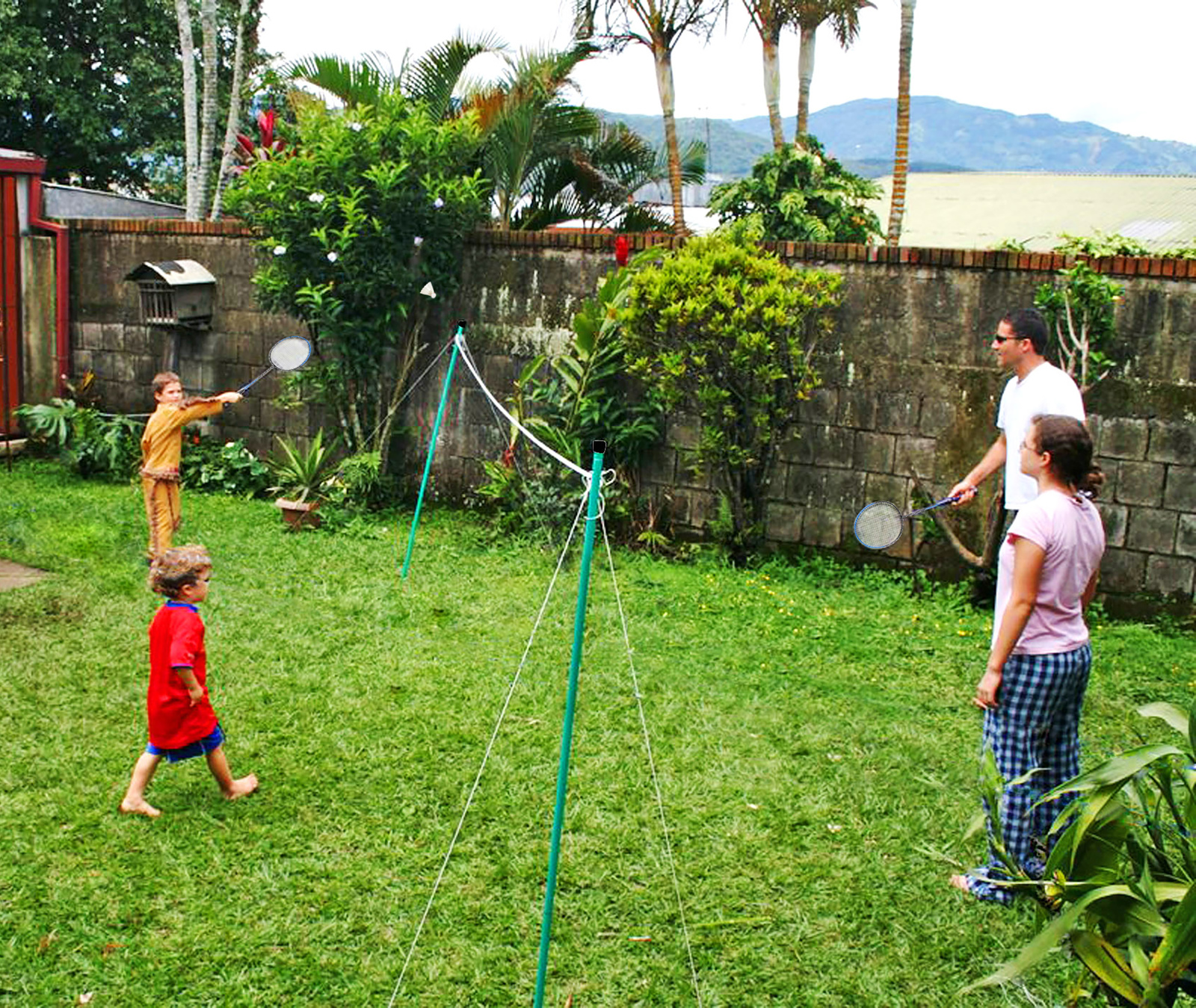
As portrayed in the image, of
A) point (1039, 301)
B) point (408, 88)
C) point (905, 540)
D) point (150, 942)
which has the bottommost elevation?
point (150, 942)

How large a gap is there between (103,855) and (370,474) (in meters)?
5.28

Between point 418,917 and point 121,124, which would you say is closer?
point 418,917

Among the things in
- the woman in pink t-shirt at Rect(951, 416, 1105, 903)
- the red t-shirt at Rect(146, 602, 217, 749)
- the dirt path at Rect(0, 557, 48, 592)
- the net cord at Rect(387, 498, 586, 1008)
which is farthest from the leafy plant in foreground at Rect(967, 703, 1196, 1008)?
the dirt path at Rect(0, 557, 48, 592)

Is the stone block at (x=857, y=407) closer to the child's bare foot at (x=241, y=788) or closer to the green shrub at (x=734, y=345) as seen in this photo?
the green shrub at (x=734, y=345)

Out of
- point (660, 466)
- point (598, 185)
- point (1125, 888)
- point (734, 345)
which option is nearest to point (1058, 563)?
point (1125, 888)

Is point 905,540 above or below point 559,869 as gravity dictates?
above

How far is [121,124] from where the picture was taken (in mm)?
19125

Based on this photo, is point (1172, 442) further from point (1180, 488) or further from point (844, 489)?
point (844, 489)

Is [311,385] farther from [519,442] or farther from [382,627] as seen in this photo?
[382,627]

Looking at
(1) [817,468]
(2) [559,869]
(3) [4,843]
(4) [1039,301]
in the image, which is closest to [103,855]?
(3) [4,843]

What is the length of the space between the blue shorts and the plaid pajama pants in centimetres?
276

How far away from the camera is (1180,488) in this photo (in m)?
6.96

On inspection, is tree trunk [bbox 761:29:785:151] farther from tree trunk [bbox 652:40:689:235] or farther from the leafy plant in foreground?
the leafy plant in foreground

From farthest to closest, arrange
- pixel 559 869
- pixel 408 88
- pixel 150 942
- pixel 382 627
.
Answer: pixel 408 88, pixel 382 627, pixel 559 869, pixel 150 942
